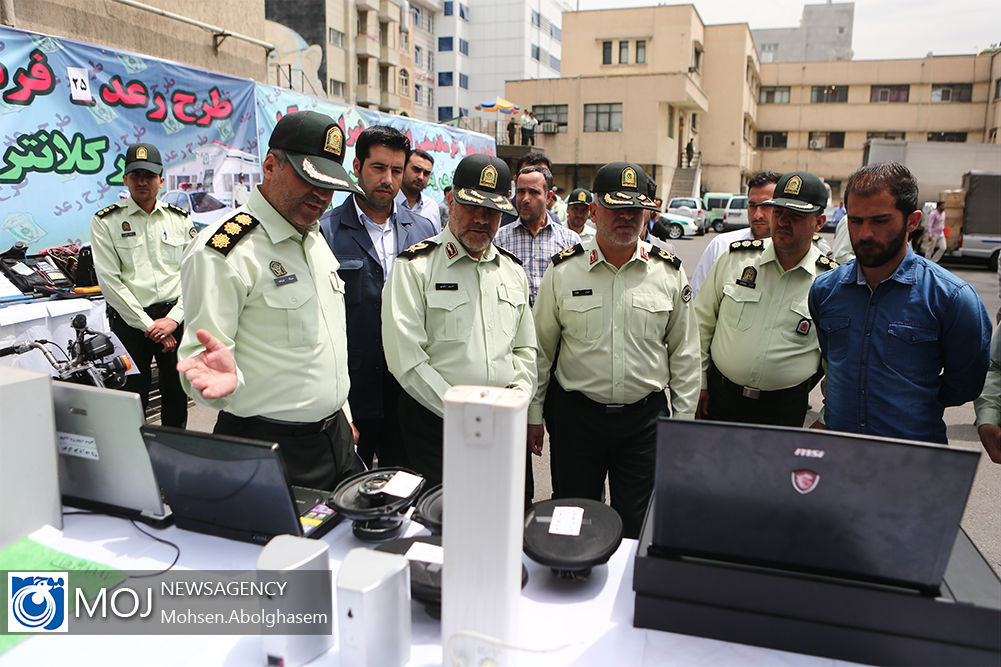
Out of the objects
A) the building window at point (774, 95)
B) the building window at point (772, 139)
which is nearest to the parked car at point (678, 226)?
the building window at point (772, 139)

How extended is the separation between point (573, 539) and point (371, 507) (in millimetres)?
537

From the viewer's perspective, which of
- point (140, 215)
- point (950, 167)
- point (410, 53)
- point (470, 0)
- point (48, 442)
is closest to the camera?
point (48, 442)

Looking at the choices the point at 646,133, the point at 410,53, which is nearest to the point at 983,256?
the point at 646,133

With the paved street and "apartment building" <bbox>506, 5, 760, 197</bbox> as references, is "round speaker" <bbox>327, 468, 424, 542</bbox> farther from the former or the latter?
"apartment building" <bbox>506, 5, 760, 197</bbox>

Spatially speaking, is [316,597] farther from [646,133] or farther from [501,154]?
[646,133]

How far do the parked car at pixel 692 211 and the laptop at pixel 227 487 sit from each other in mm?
25059

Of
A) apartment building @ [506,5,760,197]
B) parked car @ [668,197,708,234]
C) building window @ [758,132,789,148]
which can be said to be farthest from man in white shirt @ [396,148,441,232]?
building window @ [758,132,789,148]

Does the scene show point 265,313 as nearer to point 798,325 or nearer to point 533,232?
point 798,325

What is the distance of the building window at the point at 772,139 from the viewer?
43.8 metres

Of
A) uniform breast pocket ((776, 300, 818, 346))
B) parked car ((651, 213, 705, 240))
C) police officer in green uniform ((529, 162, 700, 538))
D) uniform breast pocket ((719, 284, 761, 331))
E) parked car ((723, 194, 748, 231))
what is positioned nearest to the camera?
police officer in green uniform ((529, 162, 700, 538))

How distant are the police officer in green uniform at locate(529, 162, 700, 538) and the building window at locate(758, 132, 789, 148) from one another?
46.4 meters

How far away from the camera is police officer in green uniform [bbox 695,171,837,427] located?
3.04 m

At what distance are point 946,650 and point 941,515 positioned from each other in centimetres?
29

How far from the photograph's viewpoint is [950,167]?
1784cm
